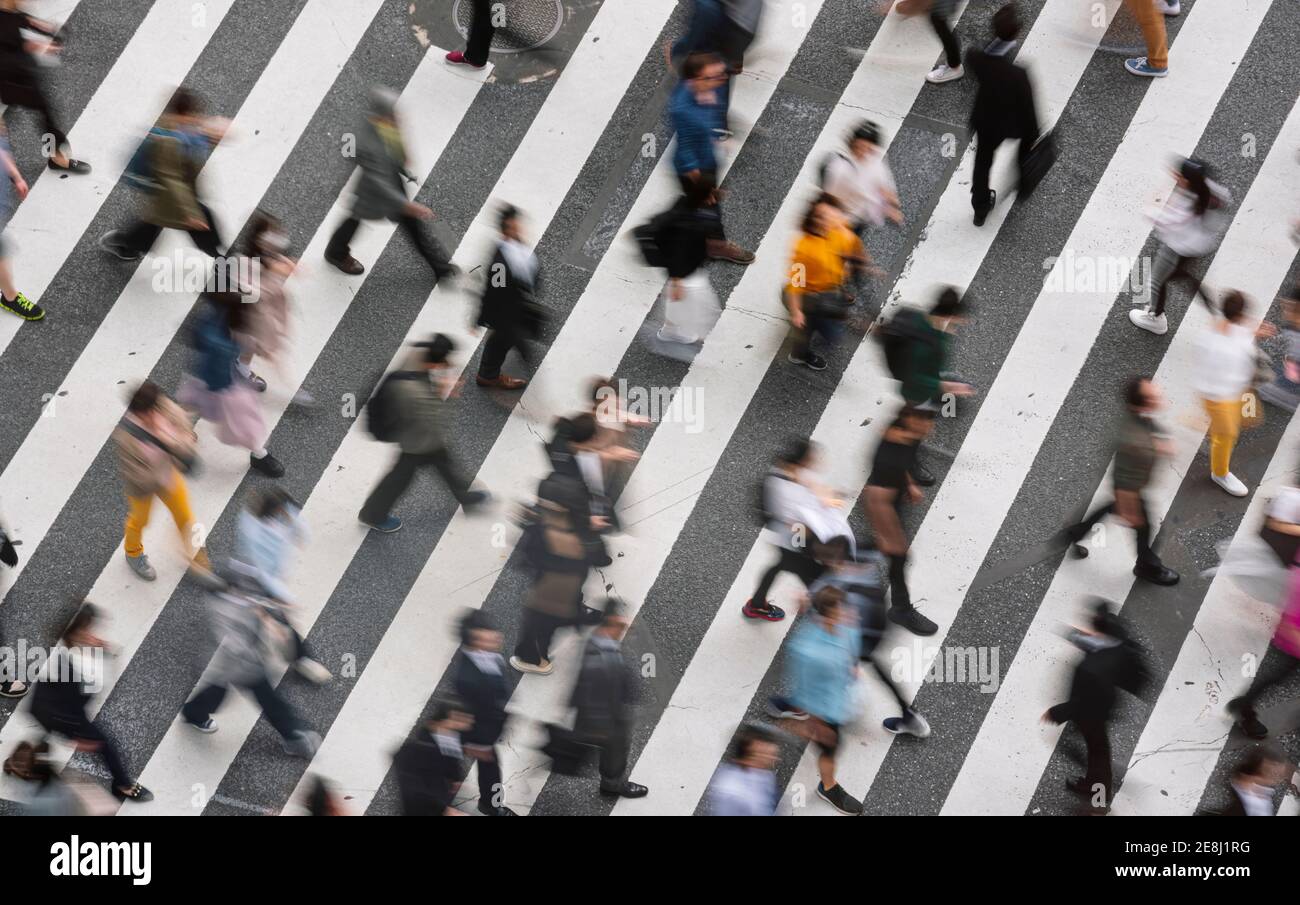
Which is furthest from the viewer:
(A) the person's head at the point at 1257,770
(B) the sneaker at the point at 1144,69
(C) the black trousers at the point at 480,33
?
(B) the sneaker at the point at 1144,69

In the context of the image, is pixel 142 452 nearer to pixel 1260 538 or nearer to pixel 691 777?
pixel 691 777

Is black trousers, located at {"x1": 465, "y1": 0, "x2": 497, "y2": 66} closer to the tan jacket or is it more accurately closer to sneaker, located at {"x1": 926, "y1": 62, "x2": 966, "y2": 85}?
sneaker, located at {"x1": 926, "y1": 62, "x2": 966, "y2": 85}

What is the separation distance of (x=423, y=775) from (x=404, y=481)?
2321 mm

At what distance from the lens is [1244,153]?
1211cm

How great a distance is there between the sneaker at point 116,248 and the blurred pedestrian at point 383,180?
164 centimetres

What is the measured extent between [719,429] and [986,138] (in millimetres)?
2944

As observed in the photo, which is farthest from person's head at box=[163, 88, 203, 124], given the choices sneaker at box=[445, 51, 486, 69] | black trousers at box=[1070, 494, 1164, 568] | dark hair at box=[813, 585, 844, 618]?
black trousers at box=[1070, 494, 1164, 568]

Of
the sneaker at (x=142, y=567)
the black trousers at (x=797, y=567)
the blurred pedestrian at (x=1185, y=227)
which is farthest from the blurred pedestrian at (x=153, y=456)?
the blurred pedestrian at (x=1185, y=227)

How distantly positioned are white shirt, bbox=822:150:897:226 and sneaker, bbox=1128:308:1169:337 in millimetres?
2124

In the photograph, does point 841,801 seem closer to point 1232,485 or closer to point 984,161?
point 1232,485

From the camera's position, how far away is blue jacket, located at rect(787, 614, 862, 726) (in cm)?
931

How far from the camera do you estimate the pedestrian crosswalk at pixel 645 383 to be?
10.3 metres

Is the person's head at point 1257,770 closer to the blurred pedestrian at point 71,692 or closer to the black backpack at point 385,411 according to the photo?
the black backpack at point 385,411

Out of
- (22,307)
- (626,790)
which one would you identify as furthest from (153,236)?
(626,790)
